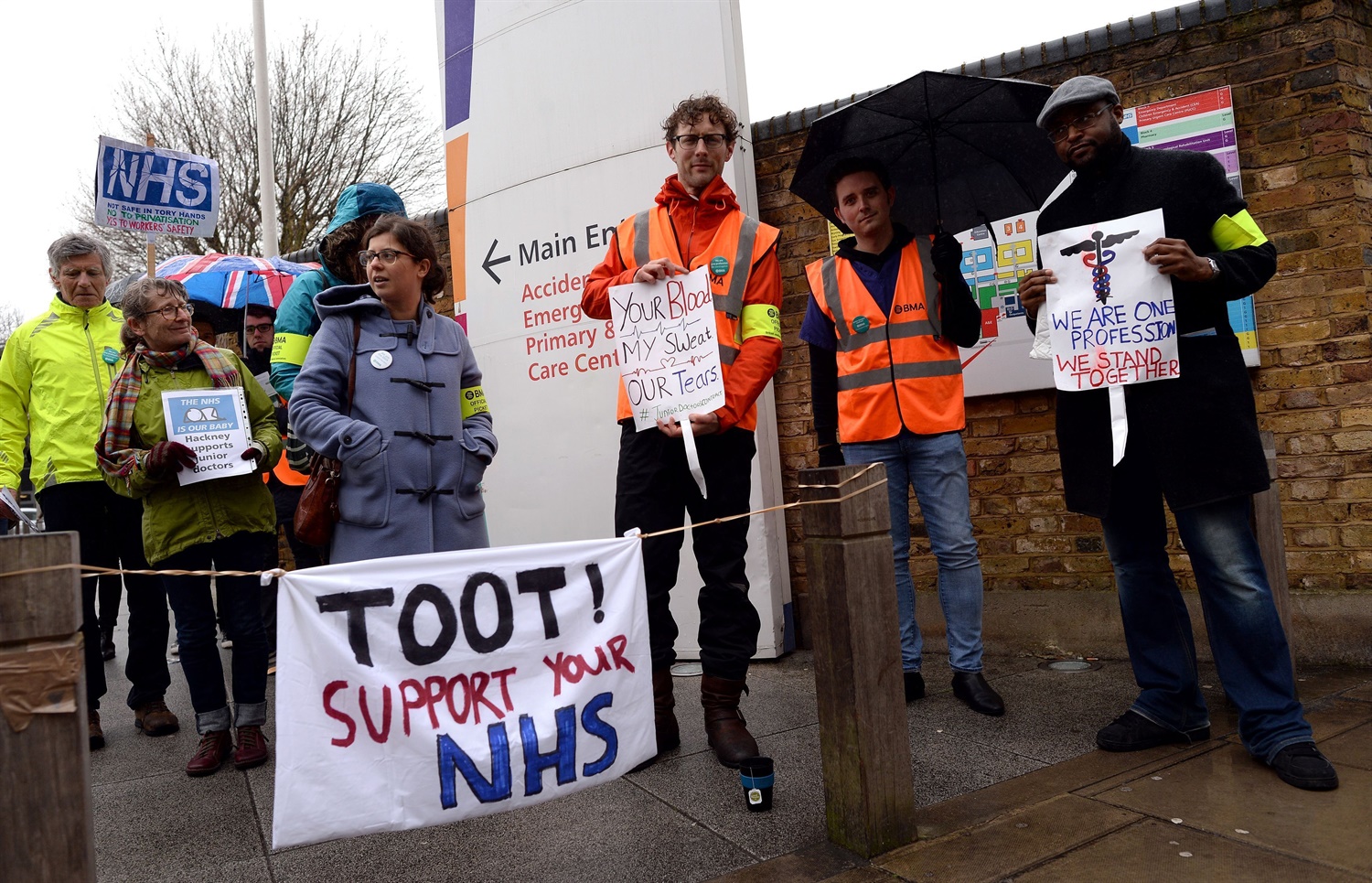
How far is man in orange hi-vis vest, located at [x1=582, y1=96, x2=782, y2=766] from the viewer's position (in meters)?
3.39

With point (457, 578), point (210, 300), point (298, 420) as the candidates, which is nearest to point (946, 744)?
point (457, 578)

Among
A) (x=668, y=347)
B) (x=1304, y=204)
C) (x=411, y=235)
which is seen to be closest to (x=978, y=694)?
(x=668, y=347)

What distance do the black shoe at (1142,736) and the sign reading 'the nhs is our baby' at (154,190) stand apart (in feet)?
22.6

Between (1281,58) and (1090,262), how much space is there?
1.95 m

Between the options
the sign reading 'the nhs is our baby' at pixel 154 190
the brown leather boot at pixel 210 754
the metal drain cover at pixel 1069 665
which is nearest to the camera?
the brown leather boot at pixel 210 754

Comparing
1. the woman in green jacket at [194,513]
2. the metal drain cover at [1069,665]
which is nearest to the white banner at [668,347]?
the woman in green jacket at [194,513]

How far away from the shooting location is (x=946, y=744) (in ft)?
11.4

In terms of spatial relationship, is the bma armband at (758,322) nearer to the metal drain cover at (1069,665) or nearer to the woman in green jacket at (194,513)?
the woman in green jacket at (194,513)

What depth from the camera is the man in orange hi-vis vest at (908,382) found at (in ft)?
12.8

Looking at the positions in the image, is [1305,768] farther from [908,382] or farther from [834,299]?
[834,299]

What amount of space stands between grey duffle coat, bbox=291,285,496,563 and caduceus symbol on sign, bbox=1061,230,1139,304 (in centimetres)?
210

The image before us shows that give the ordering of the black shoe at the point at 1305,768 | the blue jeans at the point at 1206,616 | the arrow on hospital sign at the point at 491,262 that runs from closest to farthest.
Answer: the black shoe at the point at 1305,768
the blue jeans at the point at 1206,616
the arrow on hospital sign at the point at 491,262

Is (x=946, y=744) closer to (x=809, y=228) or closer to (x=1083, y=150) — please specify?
(x=1083, y=150)

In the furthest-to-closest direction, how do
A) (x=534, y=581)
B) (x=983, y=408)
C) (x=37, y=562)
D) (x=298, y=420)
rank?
(x=983, y=408) → (x=298, y=420) → (x=534, y=581) → (x=37, y=562)
